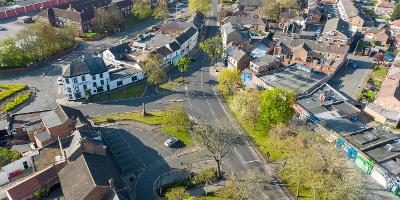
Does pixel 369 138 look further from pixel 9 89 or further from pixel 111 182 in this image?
pixel 9 89

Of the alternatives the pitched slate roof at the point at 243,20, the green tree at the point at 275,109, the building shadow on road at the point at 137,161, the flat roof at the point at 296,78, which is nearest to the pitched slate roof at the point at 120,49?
the building shadow on road at the point at 137,161

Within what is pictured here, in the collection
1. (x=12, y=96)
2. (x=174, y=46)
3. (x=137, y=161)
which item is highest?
(x=174, y=46)

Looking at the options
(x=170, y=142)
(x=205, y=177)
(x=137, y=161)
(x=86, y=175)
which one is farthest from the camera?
(x=170, y=142)

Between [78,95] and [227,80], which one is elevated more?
[227,80]

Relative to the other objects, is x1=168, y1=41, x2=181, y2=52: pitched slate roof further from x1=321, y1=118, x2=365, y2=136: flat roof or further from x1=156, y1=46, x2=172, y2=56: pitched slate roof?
x1=321, y1=118, x2=365, y2=136: flat roof

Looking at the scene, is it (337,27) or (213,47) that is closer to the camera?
(213,47)

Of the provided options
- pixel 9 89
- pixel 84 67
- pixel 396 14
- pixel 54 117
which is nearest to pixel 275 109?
pixel 54 117

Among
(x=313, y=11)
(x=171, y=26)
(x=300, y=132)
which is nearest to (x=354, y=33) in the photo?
(x=313, y=11)
